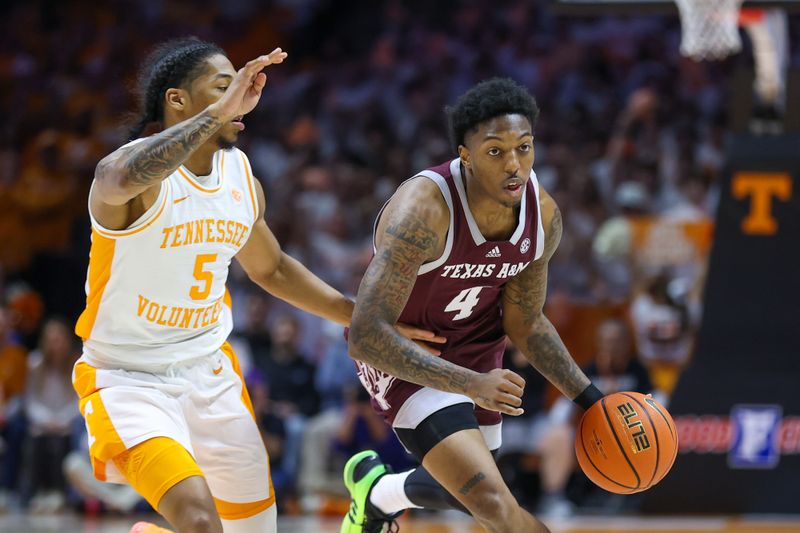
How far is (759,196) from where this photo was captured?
333 inches

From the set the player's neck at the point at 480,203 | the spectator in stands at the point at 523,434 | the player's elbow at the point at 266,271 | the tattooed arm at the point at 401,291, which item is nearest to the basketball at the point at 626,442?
the tattooed arm at the point at 401,291

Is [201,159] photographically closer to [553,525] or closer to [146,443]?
[146,443]

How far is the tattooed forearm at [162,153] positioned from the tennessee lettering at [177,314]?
1.75ft

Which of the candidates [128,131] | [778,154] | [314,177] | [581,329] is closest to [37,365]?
[314,177]

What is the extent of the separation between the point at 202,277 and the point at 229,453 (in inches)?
26.4

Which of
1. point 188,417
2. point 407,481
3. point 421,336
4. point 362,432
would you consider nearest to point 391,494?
point 407,481

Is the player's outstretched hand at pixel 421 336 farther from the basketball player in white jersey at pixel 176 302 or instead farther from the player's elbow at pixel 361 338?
the player's elbow at pixel 361 338

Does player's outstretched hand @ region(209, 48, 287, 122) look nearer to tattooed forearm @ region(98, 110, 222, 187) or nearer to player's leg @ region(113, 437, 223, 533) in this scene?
tattooed forearm @ region(98, 110, 222, 187)

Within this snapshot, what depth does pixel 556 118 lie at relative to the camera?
1212 centimetres

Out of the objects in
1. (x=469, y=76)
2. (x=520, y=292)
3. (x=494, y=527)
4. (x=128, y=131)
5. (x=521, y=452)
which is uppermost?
(x=469, y=76)

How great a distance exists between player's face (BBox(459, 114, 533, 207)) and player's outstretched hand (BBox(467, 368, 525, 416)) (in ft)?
2.62

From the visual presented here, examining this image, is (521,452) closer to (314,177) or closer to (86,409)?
(314,177)

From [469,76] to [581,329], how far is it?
458 centimetres

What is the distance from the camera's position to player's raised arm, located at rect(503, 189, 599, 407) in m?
4.85
